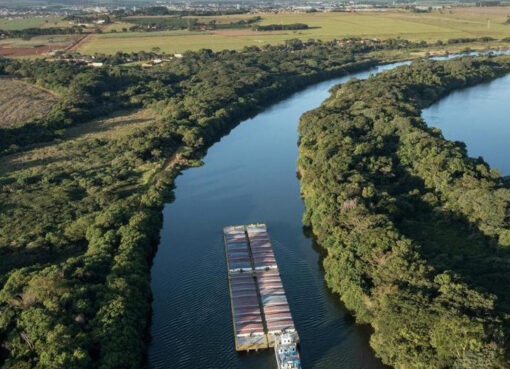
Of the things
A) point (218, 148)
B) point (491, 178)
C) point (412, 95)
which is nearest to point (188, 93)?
point (218, 148)

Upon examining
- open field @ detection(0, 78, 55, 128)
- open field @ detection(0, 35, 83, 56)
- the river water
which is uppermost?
open field @ detection(0, 35, 83, 56)

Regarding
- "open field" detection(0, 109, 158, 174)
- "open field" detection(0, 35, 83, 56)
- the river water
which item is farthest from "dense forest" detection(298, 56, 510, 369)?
"open field" detection(0, 35, 83, 56)

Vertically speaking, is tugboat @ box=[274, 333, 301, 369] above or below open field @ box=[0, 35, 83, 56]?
below

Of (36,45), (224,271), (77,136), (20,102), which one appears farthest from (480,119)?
(36,45)

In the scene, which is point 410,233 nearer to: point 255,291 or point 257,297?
point 255,291

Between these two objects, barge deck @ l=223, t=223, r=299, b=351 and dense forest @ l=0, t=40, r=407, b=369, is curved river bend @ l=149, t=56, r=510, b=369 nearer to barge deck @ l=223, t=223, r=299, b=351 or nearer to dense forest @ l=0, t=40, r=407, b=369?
barge deck @ l=223, t=223, r=299, b=351

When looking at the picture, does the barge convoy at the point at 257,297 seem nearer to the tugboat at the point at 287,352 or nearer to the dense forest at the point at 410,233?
the tugboat at the point at 287,352

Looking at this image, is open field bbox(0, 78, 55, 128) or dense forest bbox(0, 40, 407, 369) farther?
open field bbox(0, 78, 55, 128)
